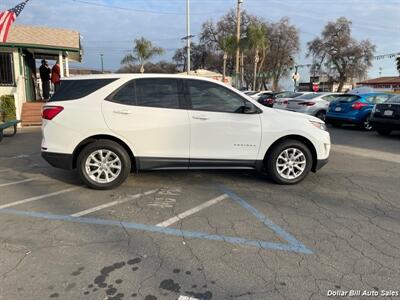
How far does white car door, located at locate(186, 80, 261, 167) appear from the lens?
5.20 meters

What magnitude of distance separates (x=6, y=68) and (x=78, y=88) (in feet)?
34.1

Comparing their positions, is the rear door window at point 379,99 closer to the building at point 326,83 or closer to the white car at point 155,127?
the white car at point 155,127

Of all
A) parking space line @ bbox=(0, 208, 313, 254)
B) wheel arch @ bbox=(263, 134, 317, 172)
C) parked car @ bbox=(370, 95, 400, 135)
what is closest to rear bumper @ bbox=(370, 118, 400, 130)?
parked car @ bbox=(370, 95, 400, 135)

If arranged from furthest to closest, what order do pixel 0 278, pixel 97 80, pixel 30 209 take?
1. pixel 97 80
2. pixel 30 209
3. pixel 0 278

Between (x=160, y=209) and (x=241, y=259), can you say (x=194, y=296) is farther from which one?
(x=160, y=209)

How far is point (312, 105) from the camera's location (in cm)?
1458

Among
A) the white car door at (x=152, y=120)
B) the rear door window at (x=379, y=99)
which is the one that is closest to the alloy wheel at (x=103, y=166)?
the white car door at (x=152, y=120)

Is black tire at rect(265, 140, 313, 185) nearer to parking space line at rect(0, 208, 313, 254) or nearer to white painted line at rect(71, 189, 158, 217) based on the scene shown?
white painted line at rect(71, 189, 158, 217)

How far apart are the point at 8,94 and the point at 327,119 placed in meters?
12.5

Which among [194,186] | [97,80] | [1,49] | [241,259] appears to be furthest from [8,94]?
[241,259]

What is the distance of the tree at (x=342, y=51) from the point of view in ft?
170

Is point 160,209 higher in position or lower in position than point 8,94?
lower

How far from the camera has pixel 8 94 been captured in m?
13.2

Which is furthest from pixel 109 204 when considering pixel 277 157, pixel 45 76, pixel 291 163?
pixel 45 76
